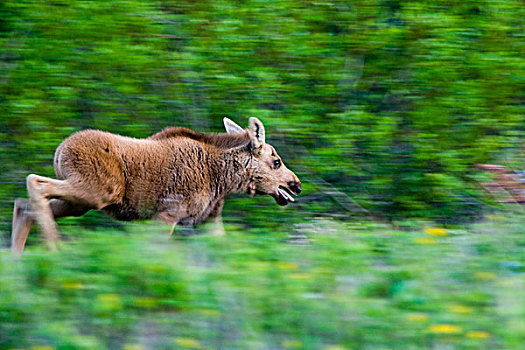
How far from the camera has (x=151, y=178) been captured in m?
8.10

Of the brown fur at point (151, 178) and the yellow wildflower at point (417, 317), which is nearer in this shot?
the yellow wildflower at point (417, 317)

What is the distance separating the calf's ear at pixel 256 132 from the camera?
888cm

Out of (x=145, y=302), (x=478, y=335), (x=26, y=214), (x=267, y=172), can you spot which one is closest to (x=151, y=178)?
(x=26, y=214)

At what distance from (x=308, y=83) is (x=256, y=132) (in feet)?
8.20

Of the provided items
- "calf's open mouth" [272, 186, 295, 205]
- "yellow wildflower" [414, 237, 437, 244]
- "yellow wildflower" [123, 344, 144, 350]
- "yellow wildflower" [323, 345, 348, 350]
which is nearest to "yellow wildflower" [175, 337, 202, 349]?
"yellow wildflower" [123, 344, 144, 350]

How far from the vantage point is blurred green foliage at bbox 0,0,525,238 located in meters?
10.6

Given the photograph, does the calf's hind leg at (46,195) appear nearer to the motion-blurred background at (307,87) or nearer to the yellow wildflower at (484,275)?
the motion-blurred background at (307,87)

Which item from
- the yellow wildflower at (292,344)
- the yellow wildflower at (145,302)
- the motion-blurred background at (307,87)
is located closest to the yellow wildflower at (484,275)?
the yellow wildflower at (292,344)

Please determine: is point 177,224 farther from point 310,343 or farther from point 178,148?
point 310,343

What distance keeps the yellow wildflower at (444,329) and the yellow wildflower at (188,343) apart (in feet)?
4.88

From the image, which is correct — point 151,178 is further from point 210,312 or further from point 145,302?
point 210,312

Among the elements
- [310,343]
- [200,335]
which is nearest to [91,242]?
[200,335]

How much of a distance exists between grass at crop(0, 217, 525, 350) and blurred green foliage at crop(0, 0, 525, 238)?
15.2 ft

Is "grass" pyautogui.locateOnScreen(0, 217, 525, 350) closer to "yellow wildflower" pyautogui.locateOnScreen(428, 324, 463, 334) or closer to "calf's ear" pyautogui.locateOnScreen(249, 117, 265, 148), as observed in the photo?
"yellow wildflower" pyautogui.locateOnScreen(428, 324, 463, 334)
